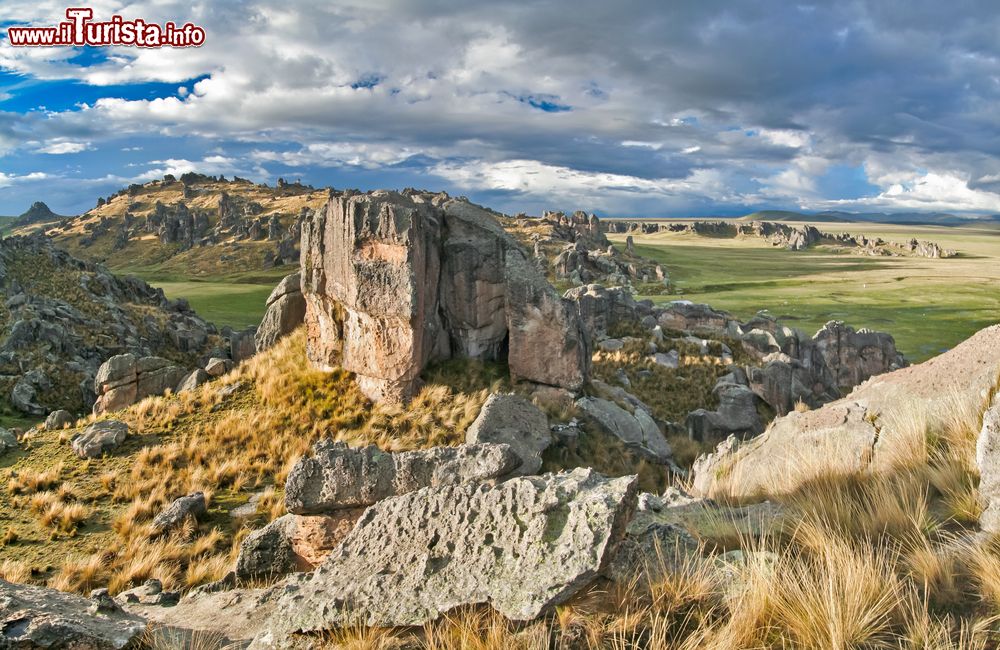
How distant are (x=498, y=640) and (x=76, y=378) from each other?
3575 centimetres

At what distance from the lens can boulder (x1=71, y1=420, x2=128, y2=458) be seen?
16234mm

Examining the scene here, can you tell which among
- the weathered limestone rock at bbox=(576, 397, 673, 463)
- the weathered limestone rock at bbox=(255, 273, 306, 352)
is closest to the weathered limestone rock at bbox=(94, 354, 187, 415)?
the weathered limestone rock at bbox=(255, 273, 306, 352)

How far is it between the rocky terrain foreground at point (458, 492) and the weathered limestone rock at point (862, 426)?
74 mm

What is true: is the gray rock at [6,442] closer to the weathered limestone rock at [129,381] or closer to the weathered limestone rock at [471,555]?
the weathered limestone rock at [129,381]

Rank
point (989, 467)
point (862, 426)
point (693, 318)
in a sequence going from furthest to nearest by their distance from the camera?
point (693, 318), point (862, 426), point (989, 467)

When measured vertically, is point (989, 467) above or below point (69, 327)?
above

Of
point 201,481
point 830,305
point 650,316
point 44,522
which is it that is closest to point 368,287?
point 201,481

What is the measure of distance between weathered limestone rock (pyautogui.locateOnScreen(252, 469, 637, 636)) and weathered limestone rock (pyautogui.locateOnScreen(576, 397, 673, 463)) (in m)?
13.8

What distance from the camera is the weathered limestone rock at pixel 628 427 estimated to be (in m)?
19.6

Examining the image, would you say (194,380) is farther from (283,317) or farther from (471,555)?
(471,555)

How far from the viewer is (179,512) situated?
13.1m

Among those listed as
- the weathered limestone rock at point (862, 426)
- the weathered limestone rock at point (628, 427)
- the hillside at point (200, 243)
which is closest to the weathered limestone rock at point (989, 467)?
the weathered limestone rock at point (862, 426)

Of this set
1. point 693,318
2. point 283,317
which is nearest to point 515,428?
point 283,317

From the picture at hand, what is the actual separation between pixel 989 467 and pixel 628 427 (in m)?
15.5
